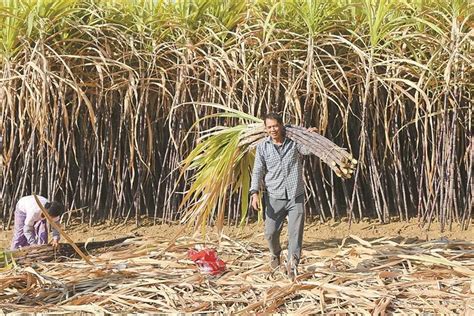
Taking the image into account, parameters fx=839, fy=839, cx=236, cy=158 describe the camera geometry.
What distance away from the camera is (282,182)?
5.47 metres

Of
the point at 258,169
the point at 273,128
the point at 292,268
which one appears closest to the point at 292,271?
the point at 292,268

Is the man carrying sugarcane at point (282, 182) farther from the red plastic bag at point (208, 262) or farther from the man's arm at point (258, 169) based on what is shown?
the red plastic bag at point (208, 262)

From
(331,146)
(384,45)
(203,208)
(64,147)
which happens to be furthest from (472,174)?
(64,147)

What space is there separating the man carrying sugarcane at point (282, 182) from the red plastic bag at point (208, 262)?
16.4 inches

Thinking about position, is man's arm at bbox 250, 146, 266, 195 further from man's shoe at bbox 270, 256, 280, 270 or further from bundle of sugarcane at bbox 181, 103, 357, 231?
man's shoe at bbox 270, 256, 280, 270

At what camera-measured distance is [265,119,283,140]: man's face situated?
535 cm

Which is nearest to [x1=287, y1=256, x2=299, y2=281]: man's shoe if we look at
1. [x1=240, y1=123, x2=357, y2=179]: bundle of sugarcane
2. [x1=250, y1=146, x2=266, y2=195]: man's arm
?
[x1=250, y1=146, x2=266, y2=195]: man's arm

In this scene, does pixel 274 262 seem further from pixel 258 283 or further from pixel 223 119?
pixel 223 119

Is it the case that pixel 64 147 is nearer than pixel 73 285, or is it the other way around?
pixel 73 285

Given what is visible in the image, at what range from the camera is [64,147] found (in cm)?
721

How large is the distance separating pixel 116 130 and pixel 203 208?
2162 mm

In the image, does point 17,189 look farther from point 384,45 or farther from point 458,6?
point 458,6

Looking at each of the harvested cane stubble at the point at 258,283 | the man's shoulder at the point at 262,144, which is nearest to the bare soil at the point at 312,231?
the harvested cane stubble at the point at 258,283

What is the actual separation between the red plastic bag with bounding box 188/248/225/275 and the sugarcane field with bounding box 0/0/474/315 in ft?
0.54
